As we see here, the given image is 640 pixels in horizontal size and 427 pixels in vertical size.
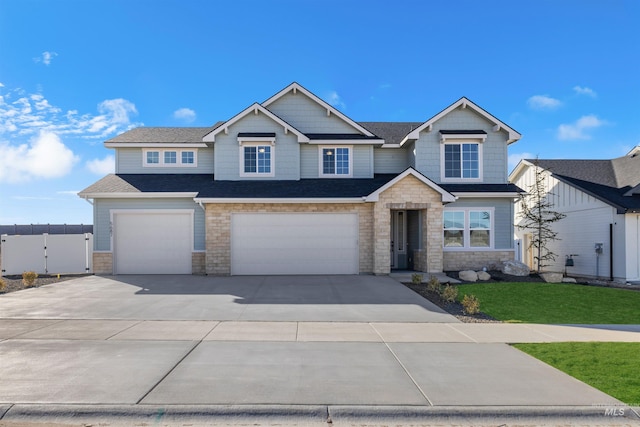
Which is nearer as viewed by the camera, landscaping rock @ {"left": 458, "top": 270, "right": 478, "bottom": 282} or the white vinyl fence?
landscaping rock @ {"left": 458, "top": 270, "right": 478, "bottom": 282}

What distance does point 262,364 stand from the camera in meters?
6.02

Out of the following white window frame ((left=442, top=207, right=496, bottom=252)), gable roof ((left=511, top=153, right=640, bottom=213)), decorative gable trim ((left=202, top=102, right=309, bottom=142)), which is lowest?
white window frame ((left=442, top=207, right=496, bottom=252))

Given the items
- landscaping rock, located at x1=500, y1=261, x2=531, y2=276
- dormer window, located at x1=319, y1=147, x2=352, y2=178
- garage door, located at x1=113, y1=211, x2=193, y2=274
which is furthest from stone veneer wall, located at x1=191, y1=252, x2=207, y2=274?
landscaping rock, located at x1=500, y1=261, x2=531, y2=276

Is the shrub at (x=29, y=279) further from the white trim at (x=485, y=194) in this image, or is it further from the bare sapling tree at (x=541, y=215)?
the bare sapling tree at (x=541, y=215)

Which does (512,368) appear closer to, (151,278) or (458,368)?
(458,368)

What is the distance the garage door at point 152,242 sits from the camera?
1769cm

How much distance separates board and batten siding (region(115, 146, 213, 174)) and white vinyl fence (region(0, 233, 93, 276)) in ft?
12.4

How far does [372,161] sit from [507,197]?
21.0 ft

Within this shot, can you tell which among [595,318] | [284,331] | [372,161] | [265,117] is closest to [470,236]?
[372,161]

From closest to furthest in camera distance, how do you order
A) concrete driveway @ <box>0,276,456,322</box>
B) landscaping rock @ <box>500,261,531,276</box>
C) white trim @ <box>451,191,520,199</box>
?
1. concrete driveway @ <box>0,276,456,322</box>
2. landscaping rock @ <box>500,261,531,276</box>
3. white trim @ <box>451,191,520,199</box>

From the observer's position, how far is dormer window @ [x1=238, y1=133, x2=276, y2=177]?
18094mm

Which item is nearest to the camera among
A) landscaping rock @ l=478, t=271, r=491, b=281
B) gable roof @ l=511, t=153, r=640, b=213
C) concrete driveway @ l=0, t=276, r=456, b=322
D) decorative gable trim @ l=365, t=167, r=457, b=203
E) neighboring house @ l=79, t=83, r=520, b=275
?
concrete driveway @ l=0, t=276, r=456, b=322

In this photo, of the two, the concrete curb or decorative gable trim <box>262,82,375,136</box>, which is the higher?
decorative gable trim <box>262,82,375,136</box>

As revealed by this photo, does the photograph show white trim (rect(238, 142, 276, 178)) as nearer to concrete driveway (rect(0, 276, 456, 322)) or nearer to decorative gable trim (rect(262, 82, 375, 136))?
decorative gable trim (rect(262, 82, 375, 136))
